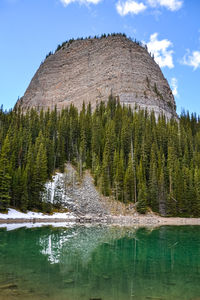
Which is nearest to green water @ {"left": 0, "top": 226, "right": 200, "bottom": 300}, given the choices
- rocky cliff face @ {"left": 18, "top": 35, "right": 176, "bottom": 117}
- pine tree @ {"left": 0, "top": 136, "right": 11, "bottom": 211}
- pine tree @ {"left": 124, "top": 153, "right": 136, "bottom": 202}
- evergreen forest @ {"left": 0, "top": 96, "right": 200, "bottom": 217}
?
pine tree @ {"left": 0, "top": 136, "right": 11, "bottom": 211}

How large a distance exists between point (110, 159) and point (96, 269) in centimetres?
5013

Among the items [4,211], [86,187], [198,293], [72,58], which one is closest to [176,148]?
[86,187]

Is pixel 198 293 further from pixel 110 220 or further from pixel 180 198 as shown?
pixel 180 198

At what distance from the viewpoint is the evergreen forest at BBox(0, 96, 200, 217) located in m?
50.2

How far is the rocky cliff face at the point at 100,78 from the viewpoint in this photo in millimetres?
107062

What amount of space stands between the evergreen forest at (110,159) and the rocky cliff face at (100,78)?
2381 centimetres

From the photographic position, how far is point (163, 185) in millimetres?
58031

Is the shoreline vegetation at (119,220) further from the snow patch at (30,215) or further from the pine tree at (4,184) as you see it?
the pine tree at (4,184)

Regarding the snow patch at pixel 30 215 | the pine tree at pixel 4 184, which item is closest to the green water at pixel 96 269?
the snow patch at pixel 30 215

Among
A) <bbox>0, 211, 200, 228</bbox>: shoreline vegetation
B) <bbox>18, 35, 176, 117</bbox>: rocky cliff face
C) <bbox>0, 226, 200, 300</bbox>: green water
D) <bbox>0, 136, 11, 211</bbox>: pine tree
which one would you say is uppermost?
<bbox>18, 35, 176, 117</bbox>: rocky cliff face

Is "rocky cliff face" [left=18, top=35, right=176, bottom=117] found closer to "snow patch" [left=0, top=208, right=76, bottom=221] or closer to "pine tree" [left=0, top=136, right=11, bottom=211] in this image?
"snow patch" [left=0, top=208, right=76, bottom=221]

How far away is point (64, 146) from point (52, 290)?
2405 inches

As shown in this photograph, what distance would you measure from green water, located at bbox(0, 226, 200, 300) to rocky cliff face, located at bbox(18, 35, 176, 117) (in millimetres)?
82069

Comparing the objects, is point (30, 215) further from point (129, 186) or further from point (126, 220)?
point (129, 186)
